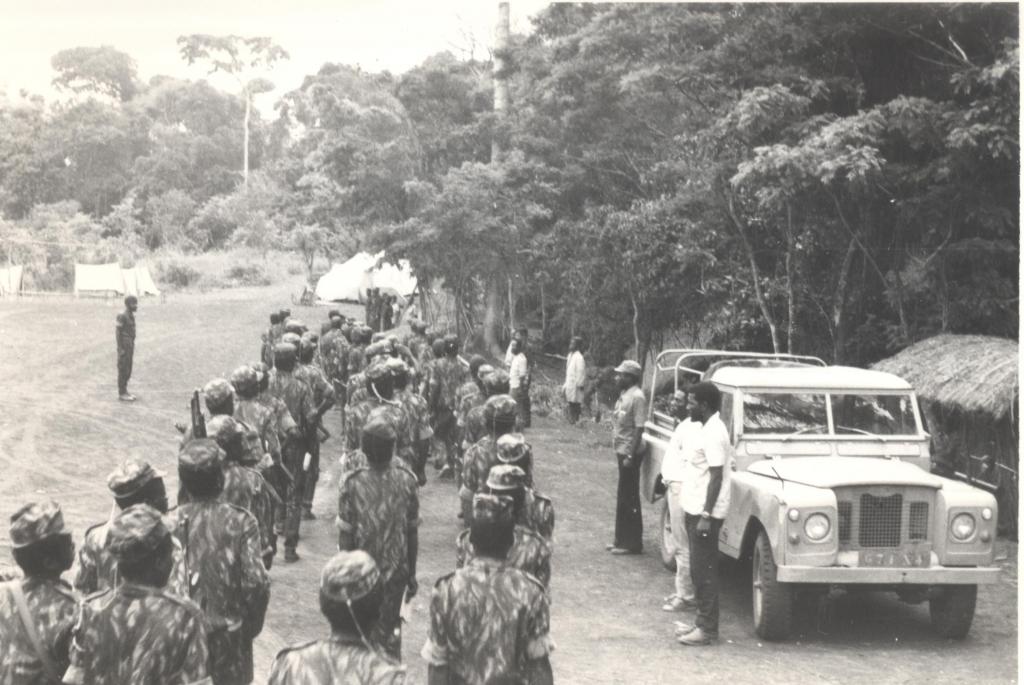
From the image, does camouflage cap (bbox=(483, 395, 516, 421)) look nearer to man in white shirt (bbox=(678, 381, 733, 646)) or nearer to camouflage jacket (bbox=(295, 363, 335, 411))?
man in white shirt (bbox=(678, 381, 733, 646))

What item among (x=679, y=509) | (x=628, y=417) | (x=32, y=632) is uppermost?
(x=628, y=417)

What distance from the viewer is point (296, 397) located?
9.88m

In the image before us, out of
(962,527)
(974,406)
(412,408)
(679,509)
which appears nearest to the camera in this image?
(962,527)

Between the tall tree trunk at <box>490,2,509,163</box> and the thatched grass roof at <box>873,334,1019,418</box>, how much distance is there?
38.9 ft

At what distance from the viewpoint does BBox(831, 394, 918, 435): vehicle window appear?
9266mm

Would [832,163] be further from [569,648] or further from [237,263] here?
[237,263]

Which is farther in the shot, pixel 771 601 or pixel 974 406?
pixel 974 406

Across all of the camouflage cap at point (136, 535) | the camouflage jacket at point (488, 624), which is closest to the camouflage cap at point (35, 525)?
the camouflage cap at point (136, 535)

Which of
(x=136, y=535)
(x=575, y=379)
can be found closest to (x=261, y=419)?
(x=136, y=535)

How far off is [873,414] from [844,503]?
156 cm

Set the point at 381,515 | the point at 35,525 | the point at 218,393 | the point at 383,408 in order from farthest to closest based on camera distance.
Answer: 1. the point at 383,408
2. the point at 218,393
3. the point at 381,515
4. the point at 35,525

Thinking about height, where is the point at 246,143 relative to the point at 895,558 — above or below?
above

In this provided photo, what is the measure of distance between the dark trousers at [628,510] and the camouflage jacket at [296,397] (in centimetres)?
279

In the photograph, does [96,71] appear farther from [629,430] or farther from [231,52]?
[629,430]
